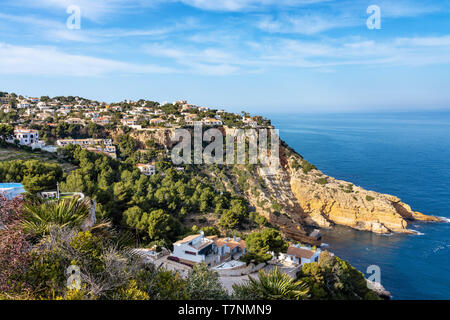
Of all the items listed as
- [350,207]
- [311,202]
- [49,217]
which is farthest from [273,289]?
[311,202]

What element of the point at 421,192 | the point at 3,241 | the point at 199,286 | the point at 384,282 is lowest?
the point at 384,282

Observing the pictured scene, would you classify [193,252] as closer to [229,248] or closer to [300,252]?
[229,248]

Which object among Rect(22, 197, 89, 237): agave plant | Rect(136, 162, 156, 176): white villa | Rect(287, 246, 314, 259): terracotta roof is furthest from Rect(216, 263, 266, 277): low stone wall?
Rect(136, 162, 156, 176): white villa

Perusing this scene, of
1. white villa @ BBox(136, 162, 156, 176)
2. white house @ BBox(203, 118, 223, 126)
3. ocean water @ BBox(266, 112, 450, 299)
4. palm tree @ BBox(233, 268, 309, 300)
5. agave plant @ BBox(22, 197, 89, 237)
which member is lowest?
ocean water @ BBox(266, 112, 450, 299)

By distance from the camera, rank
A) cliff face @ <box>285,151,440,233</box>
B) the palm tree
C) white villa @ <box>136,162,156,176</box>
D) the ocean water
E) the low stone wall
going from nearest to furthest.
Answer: the palm tree < the low stone wall < the ocean water < cliff face @ <box>285,151,440,233</box> < white villa @ <box>136,162,156,176</box>

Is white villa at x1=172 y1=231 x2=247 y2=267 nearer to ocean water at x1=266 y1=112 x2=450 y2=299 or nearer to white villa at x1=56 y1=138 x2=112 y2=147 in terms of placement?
ocean water at x1=266 y1=112 x2=450 y2=299
